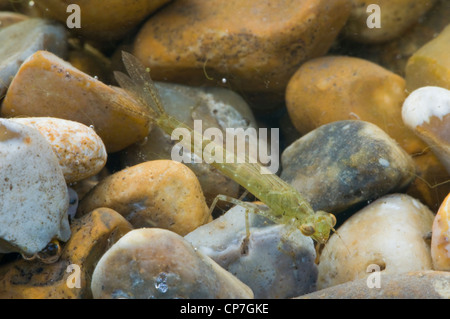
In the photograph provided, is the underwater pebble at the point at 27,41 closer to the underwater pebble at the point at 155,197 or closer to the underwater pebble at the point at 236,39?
the underwater pebble at the point at 236,39

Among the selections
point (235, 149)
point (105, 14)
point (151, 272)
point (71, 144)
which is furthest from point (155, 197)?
point (105, 14)

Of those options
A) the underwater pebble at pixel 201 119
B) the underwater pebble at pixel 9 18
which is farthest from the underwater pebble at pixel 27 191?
the underwater pebble at pixel 9 18

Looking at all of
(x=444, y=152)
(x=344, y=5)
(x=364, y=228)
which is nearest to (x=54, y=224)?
(x=364, y=228)

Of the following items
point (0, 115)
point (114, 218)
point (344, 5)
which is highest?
point (344, 5)

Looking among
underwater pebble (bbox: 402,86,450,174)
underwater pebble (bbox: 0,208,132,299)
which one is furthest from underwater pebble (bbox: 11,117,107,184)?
underwater pebble (bbox: 402,86,450,174)

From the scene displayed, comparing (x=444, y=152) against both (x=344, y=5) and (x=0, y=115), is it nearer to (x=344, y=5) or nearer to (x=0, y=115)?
(x=344, y=5)

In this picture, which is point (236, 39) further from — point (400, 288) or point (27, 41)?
point (400, 288)

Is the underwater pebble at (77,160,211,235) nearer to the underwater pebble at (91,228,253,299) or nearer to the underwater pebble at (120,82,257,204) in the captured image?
the underwater pebble at (120,82,257,204)

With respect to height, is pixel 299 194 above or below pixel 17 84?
below
